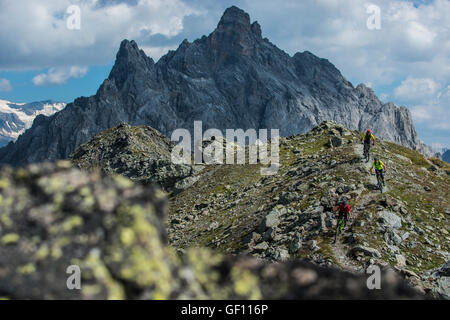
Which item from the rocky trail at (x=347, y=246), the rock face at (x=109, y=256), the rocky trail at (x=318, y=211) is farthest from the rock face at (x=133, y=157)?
the rock face at (x=109, y=256)

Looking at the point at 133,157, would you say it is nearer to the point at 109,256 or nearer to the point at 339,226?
the point at 339,226

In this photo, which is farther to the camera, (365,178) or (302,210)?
(365,178)

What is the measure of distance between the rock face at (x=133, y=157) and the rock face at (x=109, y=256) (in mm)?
47614

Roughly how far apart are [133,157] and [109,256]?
5678cm

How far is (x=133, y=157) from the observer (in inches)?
2398

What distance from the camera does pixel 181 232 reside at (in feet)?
126

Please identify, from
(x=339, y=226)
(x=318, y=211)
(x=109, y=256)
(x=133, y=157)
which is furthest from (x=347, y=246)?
(x=133, y=157)

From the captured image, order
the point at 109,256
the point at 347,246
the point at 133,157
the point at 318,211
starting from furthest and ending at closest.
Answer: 1. the point at 133,157
2. the point at 318,211
3. the point at 347,246
4. the point at 109,256

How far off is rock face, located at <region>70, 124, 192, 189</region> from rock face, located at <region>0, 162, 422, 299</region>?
156 ft

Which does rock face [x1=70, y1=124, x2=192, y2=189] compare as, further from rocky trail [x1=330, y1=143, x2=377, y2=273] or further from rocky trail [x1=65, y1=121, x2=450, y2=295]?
rocky trail [x1=330, y1=143, x2=377, y2=273]

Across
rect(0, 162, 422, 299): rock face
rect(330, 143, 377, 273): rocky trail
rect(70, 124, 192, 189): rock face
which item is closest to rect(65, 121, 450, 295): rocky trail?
rect(330, 143, 377, 273): rocky trail
